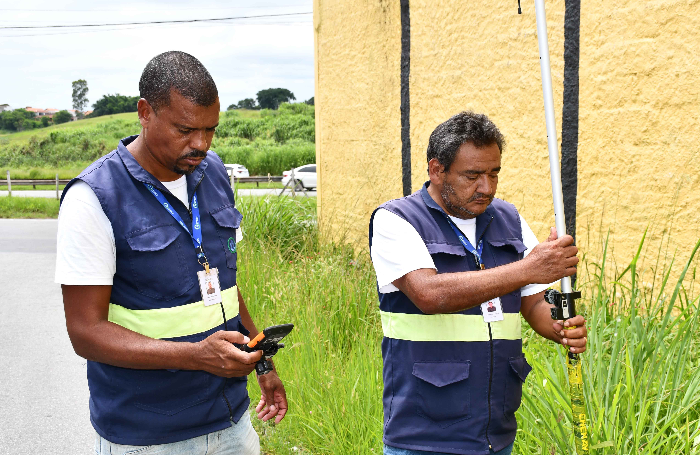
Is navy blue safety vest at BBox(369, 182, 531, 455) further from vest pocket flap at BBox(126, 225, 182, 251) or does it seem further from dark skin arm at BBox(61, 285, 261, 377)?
vest pocket flap at BBox(126, 225, 182, 251)

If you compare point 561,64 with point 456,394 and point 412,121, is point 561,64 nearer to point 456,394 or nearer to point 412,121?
point 412,121

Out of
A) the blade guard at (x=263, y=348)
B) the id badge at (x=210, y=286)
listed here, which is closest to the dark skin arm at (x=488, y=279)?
the blade guard at (x=263, y=348)

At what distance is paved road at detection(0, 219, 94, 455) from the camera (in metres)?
4.95

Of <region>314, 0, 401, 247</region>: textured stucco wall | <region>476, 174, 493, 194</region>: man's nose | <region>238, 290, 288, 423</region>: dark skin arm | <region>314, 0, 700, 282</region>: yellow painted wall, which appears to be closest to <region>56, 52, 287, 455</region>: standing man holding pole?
<region>238, 290, 288, 423</region>: dark skin arm

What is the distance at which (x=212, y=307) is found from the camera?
2.29m

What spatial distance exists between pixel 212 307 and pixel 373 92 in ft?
19.3

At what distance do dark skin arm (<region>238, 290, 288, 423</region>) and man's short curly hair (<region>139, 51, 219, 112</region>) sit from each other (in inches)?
29.6

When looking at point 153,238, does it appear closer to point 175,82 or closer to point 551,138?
point 175,82

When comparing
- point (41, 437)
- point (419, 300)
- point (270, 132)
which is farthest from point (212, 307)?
point (270, 132)

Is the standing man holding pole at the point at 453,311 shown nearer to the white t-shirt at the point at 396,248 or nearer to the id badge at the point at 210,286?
the white t-shirt at the point at 396,248

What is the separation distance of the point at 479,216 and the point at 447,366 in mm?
547

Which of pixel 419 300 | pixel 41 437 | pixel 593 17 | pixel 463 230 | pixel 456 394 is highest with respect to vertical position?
pixel 593 17

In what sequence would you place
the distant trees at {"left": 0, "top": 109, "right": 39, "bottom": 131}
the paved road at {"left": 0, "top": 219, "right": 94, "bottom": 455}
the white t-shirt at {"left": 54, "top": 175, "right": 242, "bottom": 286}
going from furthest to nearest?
the distant trees at {"left": 0, "top": 109, "right": 39, "bottom": 131} < the paved road at {"left": 0, "top": 219, "right": 94, "bottom": 455} < the white t-shirt at {"left": 54, "top": 175, "right": 242, "bottom": 286}

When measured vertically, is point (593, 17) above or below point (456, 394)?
above
